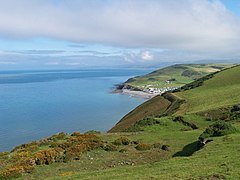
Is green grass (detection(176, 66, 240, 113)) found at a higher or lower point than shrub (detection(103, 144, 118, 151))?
higher

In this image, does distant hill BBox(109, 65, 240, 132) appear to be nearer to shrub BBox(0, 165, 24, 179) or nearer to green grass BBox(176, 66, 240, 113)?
green grass BBox(176, 66, 240, 113)

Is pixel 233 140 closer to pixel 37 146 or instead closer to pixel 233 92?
pixel 37 146

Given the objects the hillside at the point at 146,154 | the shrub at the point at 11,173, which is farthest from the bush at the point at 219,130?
the shrub at the point at 11,173

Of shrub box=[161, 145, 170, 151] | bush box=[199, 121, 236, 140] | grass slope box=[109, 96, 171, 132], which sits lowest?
grass slope box=[109, 96, 171, 132]

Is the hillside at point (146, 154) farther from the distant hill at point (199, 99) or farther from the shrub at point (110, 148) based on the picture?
the distant hill at point (199, 99)

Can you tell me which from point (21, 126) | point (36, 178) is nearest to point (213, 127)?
point (36, 178)

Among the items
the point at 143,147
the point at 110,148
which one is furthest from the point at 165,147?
the point at 110,148

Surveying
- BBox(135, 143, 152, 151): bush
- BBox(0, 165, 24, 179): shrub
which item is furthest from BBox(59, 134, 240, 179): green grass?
BBox(135, 143, 152, 151): bush

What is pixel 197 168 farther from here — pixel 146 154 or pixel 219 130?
pixel 219 130

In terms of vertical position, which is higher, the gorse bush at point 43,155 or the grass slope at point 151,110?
the gorse bush at point 43,155

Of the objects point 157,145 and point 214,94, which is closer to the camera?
point 157,145

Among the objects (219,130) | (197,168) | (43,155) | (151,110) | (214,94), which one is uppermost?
(214,94)

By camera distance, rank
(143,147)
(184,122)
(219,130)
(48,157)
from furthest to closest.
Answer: (184,122)
(143,147)
(219,130)
(48,157)

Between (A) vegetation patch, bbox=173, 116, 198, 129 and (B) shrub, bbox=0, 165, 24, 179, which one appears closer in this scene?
(B) shrub, bbox=0, 165, 24, 179
